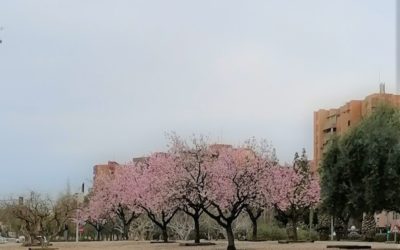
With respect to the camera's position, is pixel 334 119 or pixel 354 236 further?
pixel 334 119

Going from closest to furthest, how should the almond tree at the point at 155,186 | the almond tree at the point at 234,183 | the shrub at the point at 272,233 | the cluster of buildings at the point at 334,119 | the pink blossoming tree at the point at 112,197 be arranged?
the almond tree at the point at 234,183 → the almond tree at the point at 155,186 → the shrub at the point at 272,233 → the pink blossoming tree at the point at 112,197 → the cluster of buildings at the point at 334,119

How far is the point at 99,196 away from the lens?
64.6m

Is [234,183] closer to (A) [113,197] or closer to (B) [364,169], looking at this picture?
(B) [364,169]

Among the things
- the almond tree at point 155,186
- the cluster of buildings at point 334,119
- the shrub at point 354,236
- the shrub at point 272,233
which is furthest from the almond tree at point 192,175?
the cluster of buildings at point 334,119

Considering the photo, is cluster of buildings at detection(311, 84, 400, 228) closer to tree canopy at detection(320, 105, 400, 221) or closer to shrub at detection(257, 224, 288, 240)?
shrub at detection(257, 224, 288, 240)

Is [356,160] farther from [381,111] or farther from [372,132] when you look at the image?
[381,111]

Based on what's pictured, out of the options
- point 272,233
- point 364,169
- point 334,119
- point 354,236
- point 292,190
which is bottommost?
point 354,236

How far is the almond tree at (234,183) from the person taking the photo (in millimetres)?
34219

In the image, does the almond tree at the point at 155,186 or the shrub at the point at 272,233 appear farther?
the shrub at the point at 272,233

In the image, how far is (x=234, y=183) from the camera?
34.3 m

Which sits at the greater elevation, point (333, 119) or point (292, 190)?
point (333, 119)

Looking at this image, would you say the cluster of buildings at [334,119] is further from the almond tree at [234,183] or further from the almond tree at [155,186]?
the almond tree at [234,183]

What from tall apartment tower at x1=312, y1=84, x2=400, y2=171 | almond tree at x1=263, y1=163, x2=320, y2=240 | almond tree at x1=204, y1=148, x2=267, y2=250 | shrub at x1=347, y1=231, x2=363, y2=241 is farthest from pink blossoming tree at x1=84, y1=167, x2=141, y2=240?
tall apartment tower at x1=312, y1=84, x2=400, y2=171

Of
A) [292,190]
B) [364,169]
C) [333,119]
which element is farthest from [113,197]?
[333,119]
